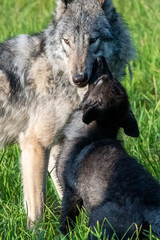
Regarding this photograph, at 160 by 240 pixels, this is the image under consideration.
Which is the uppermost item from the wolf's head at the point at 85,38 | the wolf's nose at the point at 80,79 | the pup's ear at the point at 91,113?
the wolf's head at the point at 85,38

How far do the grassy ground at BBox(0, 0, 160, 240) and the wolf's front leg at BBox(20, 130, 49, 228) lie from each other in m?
0.10

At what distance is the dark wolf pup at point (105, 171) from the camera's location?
Result: 3.44 metres

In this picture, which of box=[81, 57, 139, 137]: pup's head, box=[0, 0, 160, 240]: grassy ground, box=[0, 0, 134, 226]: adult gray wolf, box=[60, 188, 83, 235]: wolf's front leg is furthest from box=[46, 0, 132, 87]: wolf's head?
box=[60, 188, 83, 235]: wolf's front leg

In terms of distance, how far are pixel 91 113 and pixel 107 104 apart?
0.46 feet

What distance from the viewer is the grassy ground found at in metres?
4.25

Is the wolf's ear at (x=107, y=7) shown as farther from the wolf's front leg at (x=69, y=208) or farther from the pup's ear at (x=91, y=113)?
the wolf's front leg at (x=69, y=208)

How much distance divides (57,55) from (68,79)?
0.25 meters

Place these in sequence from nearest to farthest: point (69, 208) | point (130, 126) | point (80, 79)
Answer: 1. point (69, 208)
2. point (130, 126)
3. point (80, 79)

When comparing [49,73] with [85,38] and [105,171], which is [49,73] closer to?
[85,38]

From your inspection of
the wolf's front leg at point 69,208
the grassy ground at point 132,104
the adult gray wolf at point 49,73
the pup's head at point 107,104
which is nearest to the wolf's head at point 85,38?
the adult gray wolf at point 49,73

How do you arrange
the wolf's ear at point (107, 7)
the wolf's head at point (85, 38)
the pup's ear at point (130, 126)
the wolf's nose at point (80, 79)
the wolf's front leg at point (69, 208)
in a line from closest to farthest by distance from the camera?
1. the wolf's front leg at point (69, 208)
2. the pup's ear at point (130, 126)
3. the wolf's nose at point (80, 79)
4. the wolf's head at point (85, 38)
5. the wolf's ear at point (107, 7)

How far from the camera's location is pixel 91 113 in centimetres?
410

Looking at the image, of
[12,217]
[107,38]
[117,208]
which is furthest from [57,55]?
[117,208]

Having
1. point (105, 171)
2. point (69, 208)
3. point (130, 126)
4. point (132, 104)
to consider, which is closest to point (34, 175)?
point (69, 208)
